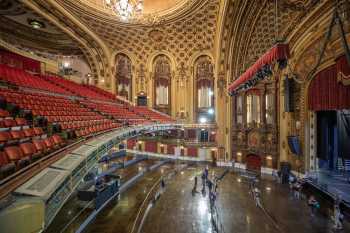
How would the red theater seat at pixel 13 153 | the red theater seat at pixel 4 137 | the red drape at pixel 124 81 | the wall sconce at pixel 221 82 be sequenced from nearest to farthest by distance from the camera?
1. the red theater seat at pixel 13 153
2. the red theater seat at pixel 4 137
3. the wall sconce at pixel 221 82
4. the red drape at pixel 124 81

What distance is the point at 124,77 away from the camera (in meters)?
18.9

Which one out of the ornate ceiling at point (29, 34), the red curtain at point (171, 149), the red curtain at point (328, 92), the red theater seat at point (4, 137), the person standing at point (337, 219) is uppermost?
the ornate ceiling at point (29, 34)

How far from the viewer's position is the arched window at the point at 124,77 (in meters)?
18.9

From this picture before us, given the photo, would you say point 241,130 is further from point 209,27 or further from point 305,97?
point 209,27

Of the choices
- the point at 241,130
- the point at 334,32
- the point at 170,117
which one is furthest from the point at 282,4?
the point at 170,117

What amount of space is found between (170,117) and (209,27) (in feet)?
28.6

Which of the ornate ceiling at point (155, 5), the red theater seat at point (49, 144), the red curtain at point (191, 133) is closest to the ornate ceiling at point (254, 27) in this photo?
the ornate ceiling at point (155, 5)

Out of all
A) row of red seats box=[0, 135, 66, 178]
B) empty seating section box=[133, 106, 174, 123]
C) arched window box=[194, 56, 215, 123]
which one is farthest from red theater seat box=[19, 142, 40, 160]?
arched window box=[194, 56, 215, 123]

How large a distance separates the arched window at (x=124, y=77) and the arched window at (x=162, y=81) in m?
2.68

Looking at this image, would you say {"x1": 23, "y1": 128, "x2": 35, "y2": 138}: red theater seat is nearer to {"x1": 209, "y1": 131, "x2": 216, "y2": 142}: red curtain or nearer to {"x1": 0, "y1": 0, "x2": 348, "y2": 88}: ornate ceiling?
{"x1": 0, "y1": 0, "x2": 348, "y2": 88}: ornate ceiling

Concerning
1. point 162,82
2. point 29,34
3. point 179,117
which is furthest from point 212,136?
point 29,34

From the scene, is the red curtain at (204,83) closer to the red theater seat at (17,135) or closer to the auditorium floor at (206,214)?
the auditorium floor at (206,214)

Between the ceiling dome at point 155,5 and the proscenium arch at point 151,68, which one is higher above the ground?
the ceiling dome at point 155,5

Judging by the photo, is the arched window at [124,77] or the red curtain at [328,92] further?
the arched window at [124,77]
